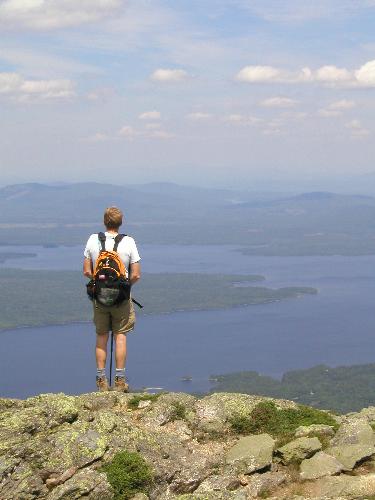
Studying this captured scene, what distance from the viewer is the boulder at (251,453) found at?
1096 cm

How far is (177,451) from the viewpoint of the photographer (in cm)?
1140

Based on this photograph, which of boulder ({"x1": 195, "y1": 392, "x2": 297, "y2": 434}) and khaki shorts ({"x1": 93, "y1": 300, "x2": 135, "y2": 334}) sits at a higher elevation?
khaki shorts ({"x1": 93, "y1": 300, "x2": 135, "y2": 334})

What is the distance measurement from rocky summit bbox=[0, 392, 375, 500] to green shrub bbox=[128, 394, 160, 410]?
0.14m

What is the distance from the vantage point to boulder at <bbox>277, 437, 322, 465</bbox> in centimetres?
1109

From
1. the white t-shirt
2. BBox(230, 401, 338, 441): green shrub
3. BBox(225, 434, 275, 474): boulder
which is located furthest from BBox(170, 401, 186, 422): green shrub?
the white t-shirt

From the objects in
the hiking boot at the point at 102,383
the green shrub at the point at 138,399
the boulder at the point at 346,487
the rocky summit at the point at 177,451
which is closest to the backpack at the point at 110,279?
Result: the hiking boot at the point at 102,383

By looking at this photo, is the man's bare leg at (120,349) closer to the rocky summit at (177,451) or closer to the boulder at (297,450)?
the rocky summit at (177,451)

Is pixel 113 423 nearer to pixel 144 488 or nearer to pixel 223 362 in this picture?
pixel 144 488

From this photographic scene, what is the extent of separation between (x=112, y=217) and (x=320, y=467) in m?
6.45

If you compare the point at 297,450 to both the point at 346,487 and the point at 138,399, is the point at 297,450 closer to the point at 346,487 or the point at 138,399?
the point at 346,487

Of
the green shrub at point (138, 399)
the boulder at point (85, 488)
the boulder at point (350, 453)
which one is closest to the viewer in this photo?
the boulder at point (85, 488)

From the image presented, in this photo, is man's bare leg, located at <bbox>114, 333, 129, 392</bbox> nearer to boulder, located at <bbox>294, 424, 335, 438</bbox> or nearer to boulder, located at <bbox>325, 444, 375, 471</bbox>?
boulder, located at <bbox>294, 424, 335, 438</bbox>

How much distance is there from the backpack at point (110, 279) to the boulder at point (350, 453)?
5287mm

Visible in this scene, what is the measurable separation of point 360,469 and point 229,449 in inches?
93.0
